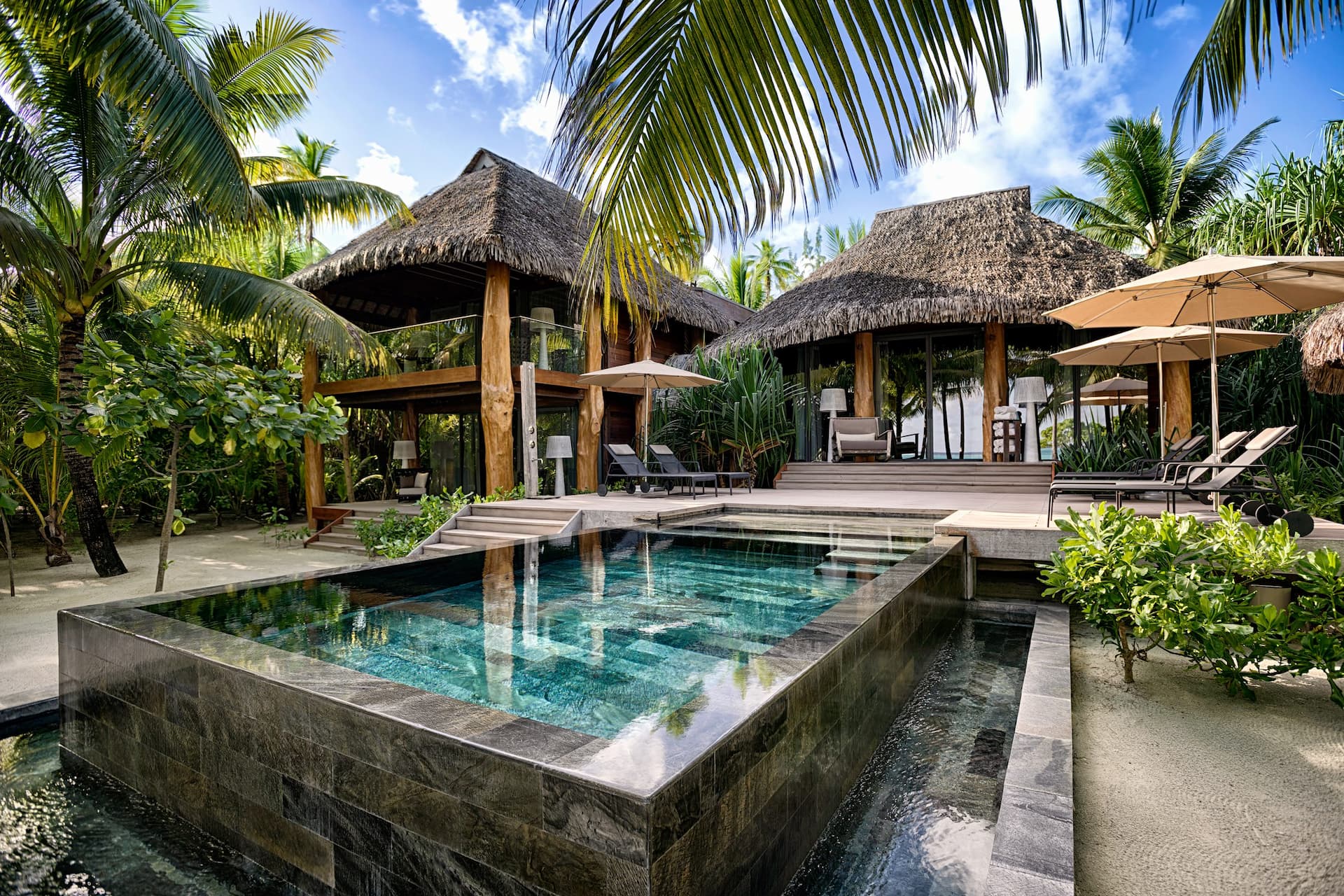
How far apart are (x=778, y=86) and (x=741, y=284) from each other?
29140 millimetres

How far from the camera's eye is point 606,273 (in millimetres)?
1721

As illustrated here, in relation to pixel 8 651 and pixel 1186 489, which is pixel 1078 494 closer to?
pixel 1186 489

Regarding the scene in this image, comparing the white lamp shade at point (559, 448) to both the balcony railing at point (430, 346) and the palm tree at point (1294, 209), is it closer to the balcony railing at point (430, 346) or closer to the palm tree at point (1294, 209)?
the balcony railing at point (430, 346)

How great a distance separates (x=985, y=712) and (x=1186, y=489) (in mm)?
2873

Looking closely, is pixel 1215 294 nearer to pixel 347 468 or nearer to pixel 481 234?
pixel 481 234

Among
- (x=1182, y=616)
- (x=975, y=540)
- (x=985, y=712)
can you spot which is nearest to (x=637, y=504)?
(x=975, y=540)

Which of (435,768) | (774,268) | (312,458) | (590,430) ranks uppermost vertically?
(774,268)

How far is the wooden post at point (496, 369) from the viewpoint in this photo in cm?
1079

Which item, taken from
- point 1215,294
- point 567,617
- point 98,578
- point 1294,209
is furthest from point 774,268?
point 567,617

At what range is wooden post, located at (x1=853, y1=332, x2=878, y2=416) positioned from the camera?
12750 mm

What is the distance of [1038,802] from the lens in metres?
2.34

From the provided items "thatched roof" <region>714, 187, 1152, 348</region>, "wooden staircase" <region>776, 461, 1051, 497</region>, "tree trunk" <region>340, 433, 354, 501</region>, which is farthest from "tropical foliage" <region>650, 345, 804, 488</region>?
"tree trunk" <region>340, 433, 354, 501</region>

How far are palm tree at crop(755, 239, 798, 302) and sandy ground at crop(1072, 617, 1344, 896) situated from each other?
93.8 feet

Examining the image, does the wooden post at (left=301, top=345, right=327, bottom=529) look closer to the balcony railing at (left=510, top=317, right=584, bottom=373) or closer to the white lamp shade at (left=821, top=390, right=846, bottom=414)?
the balcony railing at (left=510, top=317, right=584, bottom=373)
